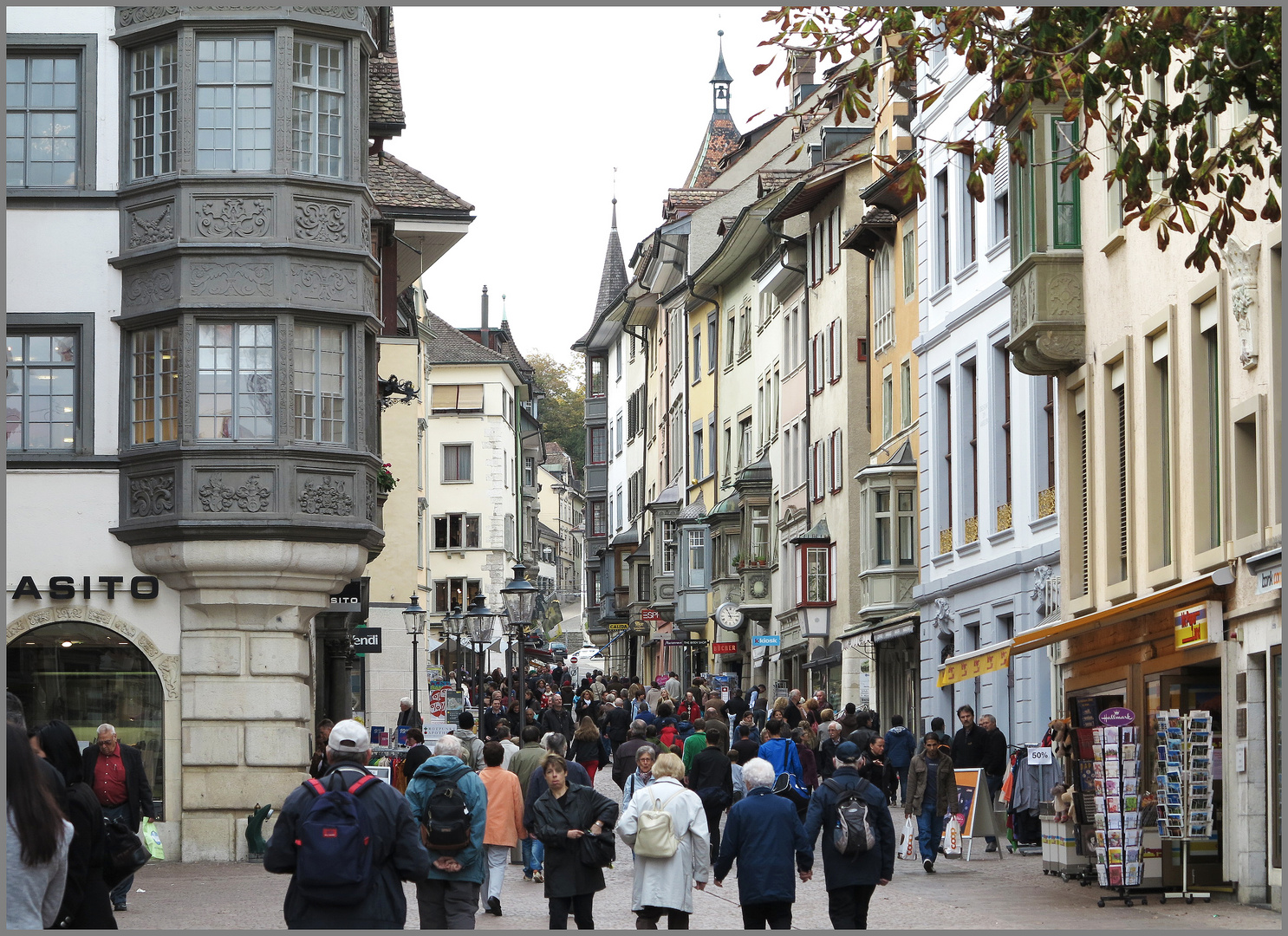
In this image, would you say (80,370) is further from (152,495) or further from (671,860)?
(671,860)

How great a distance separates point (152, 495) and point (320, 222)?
3987 millimetres

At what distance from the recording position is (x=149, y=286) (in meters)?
25.5

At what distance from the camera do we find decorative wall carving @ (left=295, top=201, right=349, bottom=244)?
25500 millimetres

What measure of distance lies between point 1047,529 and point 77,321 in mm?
13665

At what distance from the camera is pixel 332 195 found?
84.5 ft

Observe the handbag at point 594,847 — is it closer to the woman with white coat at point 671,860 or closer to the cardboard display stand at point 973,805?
the woman with white coat at point 671,860

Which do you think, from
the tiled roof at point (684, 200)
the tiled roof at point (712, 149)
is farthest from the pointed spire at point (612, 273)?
the tiled roof at point (684, 200)

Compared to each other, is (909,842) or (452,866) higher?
(452,866)

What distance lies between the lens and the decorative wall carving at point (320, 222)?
2550 cm

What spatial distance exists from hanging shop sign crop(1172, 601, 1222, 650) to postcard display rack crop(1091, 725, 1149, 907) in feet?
4.08

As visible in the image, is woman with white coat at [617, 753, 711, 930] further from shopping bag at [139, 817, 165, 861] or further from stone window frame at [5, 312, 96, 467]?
stone window frame at [5, 312, 96, 467]

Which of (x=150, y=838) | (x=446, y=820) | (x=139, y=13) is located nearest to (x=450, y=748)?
(x=446, y=820)

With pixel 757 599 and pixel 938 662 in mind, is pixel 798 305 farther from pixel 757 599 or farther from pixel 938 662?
pixel 938 662

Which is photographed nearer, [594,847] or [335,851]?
[335,851]
